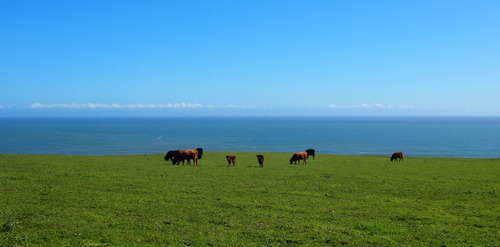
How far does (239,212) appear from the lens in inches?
555

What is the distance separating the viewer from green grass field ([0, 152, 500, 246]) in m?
10.9

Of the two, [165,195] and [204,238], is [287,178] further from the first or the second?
[204,238]

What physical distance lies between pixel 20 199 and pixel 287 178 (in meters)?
16.5

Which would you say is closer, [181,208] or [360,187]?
[181,208]

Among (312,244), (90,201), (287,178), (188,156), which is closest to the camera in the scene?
(312,244)

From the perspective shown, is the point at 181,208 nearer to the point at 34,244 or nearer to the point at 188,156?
the point at 34,244

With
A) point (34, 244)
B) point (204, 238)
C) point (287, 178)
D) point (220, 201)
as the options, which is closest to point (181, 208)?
point (220, 201)

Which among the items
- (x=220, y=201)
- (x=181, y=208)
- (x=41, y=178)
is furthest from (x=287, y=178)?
(x=41, y=178)

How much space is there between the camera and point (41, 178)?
21016mm

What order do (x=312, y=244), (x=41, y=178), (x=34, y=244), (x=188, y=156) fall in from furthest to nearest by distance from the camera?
1. (x=188, y=156)
2. (x=41, y=178)
3. (x=312, y=244)
4. (x=34, y=244)

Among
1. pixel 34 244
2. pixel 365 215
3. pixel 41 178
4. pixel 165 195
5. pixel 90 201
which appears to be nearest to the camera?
pixel 34 244

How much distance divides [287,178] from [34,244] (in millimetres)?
17621

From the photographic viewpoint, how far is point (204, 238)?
35.8ft

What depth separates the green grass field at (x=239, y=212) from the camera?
10922 mm
